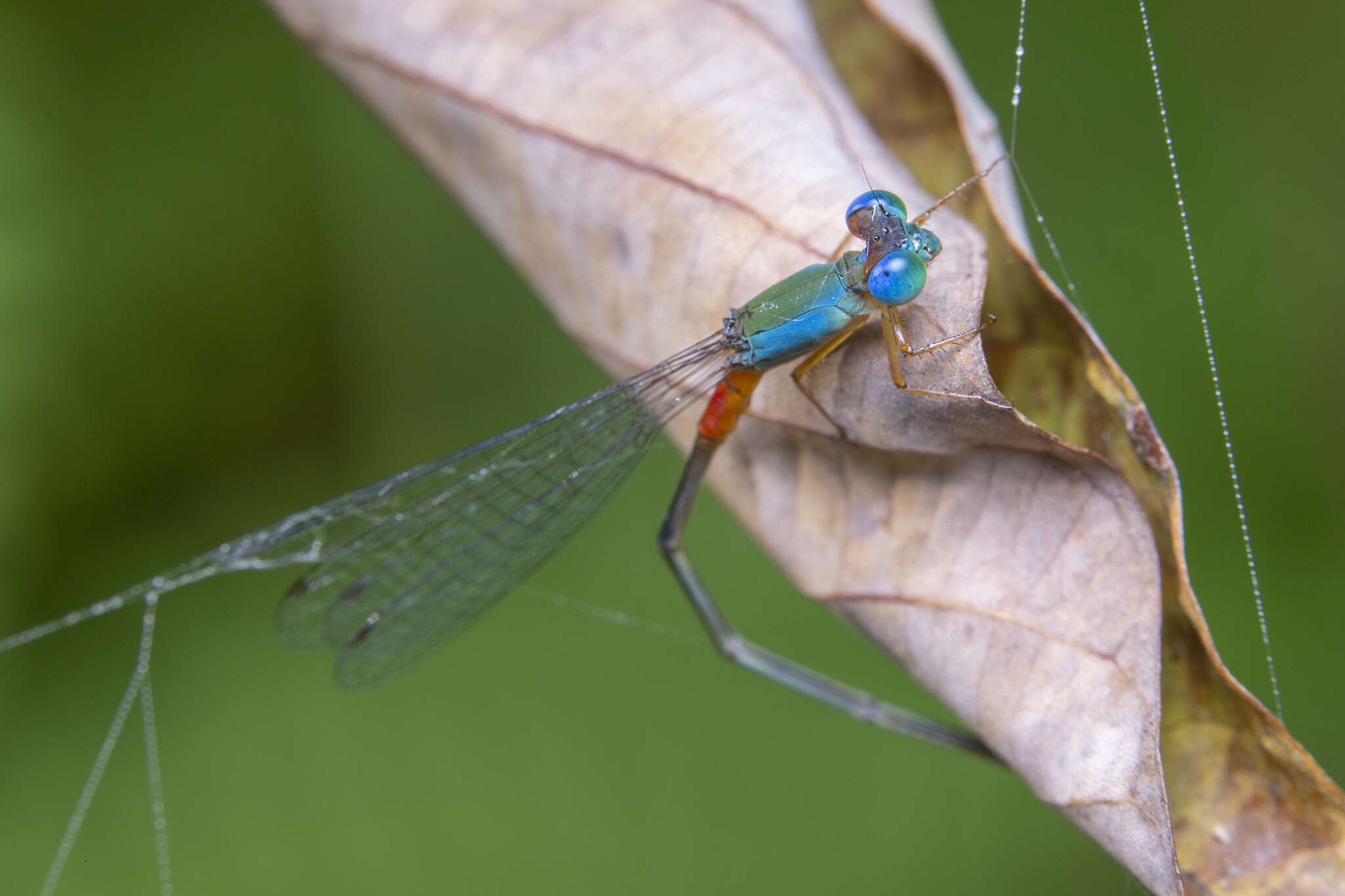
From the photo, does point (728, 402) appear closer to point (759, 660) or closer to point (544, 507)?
point (544, 507)

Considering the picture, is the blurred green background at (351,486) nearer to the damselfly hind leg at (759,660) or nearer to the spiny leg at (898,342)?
the damselfly hind leg at (759,660)

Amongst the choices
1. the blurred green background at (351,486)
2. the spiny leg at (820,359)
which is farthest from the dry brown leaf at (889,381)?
the blurred green background at (351,486)

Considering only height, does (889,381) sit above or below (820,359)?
below

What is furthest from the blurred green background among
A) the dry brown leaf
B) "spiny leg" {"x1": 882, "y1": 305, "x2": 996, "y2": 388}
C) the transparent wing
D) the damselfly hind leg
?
"spiny leg" {"x1": 882, "y1": 305, "x2": 996, "y2": 388}

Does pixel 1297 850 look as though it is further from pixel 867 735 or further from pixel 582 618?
pixel 582 618

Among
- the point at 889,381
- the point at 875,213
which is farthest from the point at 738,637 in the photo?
the point at 875,213

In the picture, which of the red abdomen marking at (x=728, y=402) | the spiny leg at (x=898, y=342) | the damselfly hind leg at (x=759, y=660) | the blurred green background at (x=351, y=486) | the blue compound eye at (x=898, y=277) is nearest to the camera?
the spiny leg at (x=898, y=342)
